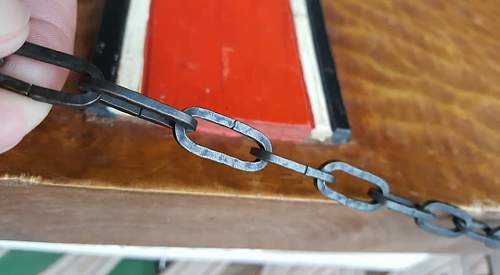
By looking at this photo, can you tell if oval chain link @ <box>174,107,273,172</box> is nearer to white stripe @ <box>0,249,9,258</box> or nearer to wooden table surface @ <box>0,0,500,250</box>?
wooden table surface @ <box>0,0,500,250</box>

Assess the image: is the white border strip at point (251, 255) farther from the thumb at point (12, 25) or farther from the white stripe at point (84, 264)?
the thumb at point (12, 25)

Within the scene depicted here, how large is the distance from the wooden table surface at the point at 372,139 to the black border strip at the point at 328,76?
1 centimetres

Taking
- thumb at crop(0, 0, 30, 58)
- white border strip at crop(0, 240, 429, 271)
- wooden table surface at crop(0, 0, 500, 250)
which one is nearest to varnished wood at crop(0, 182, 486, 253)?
wooden table surface at crop(0, 0, 500, 250)

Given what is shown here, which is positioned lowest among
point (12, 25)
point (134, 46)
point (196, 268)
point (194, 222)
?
point (196, 268)

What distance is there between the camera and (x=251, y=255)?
3.07 ft

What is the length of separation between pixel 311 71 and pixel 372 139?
0.23 feet

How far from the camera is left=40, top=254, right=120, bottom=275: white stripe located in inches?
35.4

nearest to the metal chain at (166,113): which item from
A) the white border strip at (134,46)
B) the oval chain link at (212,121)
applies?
the oval chain link at (212,121)

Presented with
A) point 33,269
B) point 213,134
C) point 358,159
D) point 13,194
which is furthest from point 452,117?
point 33,269

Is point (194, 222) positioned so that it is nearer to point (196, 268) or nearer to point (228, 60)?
point (228, 60)

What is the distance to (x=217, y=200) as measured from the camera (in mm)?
445

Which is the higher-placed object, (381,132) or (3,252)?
(381,132)

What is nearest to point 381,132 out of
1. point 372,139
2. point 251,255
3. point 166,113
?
point 372,139

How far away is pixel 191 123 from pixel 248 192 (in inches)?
4.9
